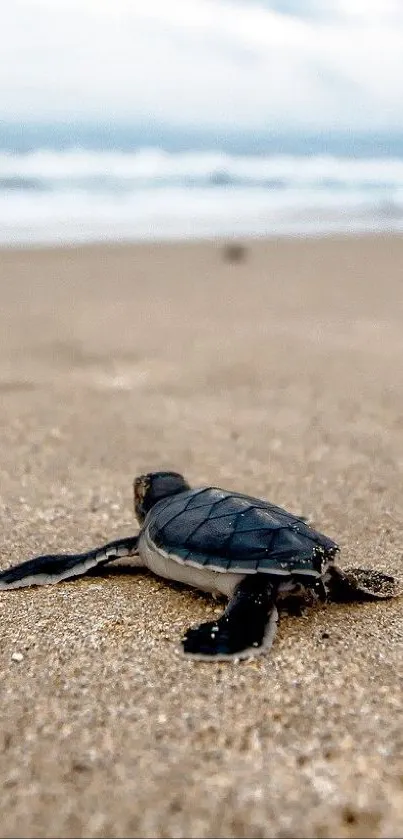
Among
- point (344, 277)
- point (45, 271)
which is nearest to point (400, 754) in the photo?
point (344, 277)

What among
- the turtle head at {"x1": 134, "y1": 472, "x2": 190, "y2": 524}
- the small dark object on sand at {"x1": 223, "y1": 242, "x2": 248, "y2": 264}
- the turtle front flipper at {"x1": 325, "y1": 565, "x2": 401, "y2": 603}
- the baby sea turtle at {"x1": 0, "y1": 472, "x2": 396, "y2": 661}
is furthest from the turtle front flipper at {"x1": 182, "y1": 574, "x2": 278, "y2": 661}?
the small dark object on sand at {"x1": 223, "y1": 242, "x2": 248, "y2": 264}

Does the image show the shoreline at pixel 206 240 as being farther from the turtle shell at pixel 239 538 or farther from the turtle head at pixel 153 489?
the turtle shell at pixel 239 538

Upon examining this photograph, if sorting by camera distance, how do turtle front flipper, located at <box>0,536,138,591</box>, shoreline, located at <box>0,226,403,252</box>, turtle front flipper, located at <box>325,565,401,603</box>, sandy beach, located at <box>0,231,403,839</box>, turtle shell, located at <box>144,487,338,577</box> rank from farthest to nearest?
shoreline, located at <box>0,226,403,252</box> < turtle front flipper, located at <box>0,536,138,591</box> < turtle front flipper, located at <box>325,565,401,603</box> < turtle shell, located at <box>144,487,338,577</box> < sandy beach, located at <box>0,231,403,839</box>

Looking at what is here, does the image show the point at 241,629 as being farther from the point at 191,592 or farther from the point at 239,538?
the point at 191,592

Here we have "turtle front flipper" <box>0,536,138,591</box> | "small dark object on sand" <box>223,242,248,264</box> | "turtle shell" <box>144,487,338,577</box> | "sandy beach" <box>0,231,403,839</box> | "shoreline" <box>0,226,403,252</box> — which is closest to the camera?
"sandy beach" <box>0,231,403,839</box>

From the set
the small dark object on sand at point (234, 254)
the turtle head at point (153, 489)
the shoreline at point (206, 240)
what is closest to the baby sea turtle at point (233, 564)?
the turtle head at point (153, 489)

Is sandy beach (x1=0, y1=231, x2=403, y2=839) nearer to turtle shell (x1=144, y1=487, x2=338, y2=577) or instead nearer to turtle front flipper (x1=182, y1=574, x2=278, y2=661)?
turtle front flipper (x1=182, y1=574, x2=278, y2=661)

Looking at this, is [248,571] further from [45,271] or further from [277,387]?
[45,271]
